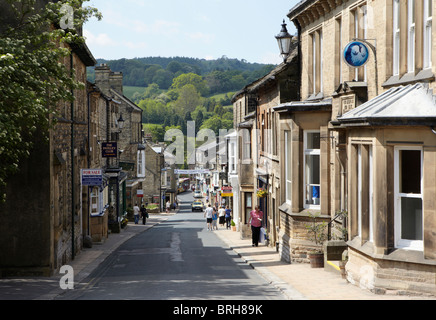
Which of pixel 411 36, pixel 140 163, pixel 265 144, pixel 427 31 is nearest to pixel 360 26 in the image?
pixel 411 36

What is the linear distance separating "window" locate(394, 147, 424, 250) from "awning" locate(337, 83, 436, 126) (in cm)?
73

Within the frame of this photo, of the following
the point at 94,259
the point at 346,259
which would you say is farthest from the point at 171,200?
the point at 346,259

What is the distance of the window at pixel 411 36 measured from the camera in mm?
13578

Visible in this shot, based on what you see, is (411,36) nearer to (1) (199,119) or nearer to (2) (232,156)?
(2) (232,156)

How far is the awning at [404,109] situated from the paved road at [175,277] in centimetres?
426

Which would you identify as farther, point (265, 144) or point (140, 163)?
point (140, 163)

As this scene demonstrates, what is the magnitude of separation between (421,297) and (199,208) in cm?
7556

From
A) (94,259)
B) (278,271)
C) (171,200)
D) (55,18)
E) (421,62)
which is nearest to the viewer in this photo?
(421,62)

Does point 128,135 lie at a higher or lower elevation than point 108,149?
higher

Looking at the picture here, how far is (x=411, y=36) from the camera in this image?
44.9ft

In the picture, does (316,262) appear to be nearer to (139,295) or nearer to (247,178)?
(139,295)

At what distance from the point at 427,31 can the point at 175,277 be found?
9154 millimetres

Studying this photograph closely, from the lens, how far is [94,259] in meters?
23.6

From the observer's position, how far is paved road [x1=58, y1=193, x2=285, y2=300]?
13.8 meters
